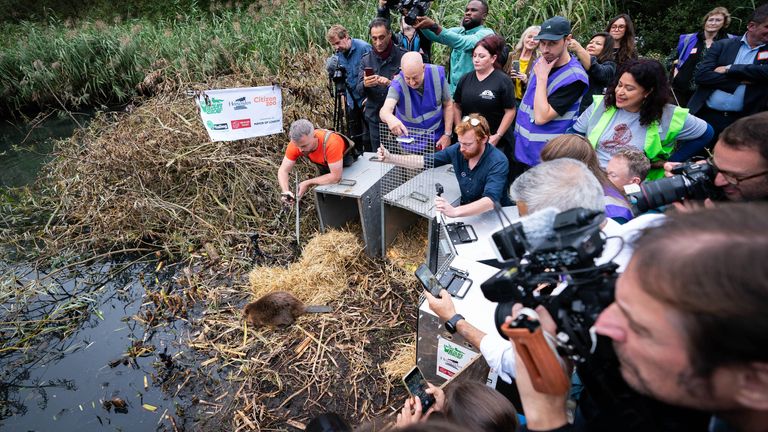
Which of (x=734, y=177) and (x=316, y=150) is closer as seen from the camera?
(x=734, y=177)

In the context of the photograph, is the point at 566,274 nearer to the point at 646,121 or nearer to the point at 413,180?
the point at 646,121

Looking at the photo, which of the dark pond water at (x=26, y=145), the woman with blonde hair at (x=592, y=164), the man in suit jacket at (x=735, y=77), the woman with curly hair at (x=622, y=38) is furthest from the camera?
the dark pond water at (x=26, y=145)

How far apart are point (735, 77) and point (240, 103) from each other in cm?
509

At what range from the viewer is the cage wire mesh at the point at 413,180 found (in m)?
3.67

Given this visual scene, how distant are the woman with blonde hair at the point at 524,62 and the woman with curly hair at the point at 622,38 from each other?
0.81 meters

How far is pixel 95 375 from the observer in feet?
10.7

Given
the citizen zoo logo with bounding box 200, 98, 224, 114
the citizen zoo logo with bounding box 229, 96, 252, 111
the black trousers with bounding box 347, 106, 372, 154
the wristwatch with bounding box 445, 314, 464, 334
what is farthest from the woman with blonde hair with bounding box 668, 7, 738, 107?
the citizen zoo logo with bounding box 200, 98, 224, 114

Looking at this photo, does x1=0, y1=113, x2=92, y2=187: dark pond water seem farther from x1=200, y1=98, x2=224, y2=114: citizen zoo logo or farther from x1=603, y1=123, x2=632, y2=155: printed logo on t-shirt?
x1=603, y1=123, x2=632, y2=155: printed logo on t-shirt

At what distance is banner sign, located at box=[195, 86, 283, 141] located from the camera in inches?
183

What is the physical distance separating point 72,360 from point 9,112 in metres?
9.26

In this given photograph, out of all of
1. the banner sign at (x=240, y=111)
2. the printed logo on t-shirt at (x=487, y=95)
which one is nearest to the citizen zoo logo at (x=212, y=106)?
the banner sign at (x=240, y=111)

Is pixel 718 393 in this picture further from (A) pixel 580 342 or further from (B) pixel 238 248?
(B) pixel 238 248

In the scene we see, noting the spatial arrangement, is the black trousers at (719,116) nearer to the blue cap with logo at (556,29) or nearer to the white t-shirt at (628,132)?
the white t-shirt at (628,132)

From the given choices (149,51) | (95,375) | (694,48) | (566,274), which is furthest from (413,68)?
(149,51)
